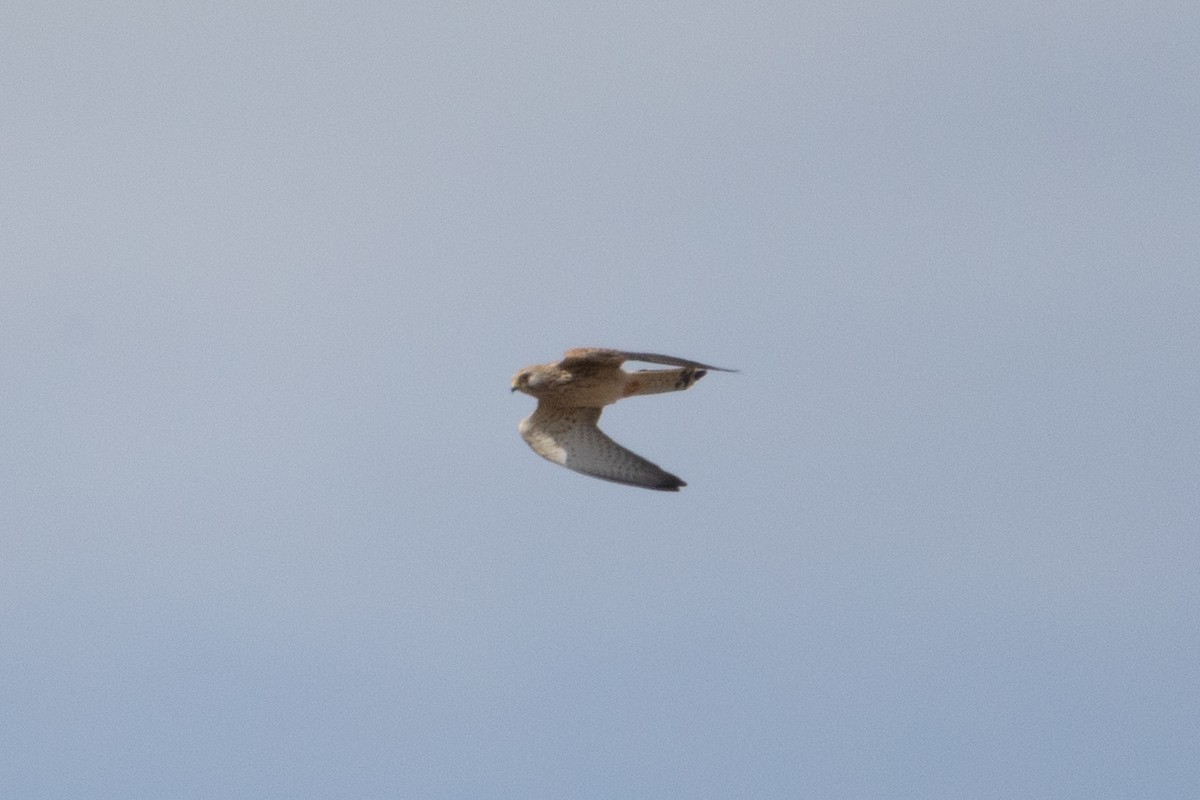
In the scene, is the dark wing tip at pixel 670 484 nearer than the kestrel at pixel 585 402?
Yes

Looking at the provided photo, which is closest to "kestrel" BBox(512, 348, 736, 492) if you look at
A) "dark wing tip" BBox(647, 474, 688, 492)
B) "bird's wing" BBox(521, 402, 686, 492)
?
"bird's wing" BBox(521, 402, 686, 492)

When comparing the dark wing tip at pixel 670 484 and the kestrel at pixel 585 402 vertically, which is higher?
the kestrel at pixel 585 402

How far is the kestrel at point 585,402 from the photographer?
1312 centimetres

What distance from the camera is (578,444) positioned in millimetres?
13570

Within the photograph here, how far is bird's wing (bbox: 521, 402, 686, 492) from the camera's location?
43.1 feet

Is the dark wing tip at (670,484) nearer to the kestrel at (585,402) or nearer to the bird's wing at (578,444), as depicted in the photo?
the kestrel at (585,402)

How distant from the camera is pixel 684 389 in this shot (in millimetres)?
13984

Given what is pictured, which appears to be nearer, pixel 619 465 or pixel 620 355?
pixel 620 355

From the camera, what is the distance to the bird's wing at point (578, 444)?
1313cm

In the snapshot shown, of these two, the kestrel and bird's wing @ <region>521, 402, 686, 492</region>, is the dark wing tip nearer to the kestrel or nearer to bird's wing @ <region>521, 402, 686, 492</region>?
the kestrel

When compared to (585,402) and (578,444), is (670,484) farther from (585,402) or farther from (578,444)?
(585,402)

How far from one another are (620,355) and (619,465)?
1.21m

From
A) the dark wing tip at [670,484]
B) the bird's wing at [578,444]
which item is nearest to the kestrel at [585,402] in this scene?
the bird's wing at [578,444]

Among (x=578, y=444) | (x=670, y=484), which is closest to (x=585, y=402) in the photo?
(x=578, y=444)
